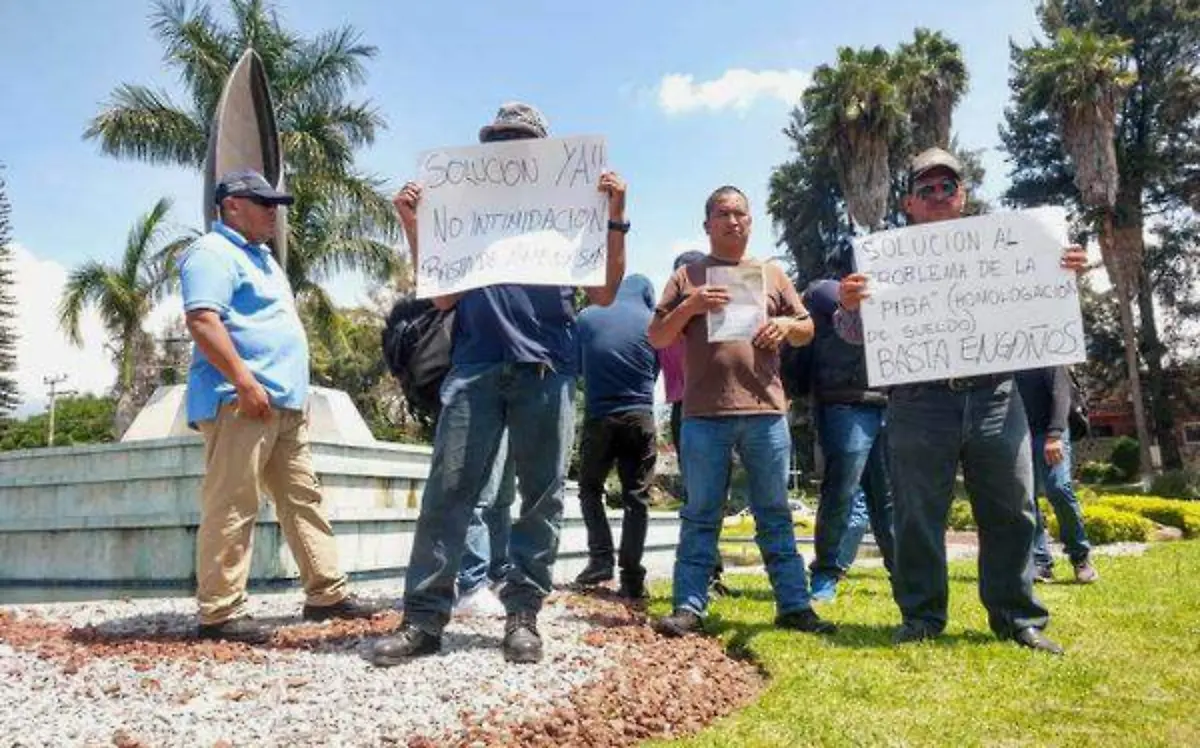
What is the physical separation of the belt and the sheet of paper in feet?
2.81

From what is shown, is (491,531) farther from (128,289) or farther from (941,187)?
(128,289)

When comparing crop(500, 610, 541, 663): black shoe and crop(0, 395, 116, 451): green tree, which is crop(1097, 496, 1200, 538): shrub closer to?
crop(500, 610, 541, 663): black shoe

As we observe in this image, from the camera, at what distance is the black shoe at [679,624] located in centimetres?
393

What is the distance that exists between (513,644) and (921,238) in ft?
8.25

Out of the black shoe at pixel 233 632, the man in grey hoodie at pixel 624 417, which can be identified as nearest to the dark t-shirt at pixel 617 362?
the man in grey hoodie at pixel 624 417

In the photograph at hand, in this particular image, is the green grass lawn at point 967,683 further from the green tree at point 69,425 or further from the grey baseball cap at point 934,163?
the green tree at point 69,425

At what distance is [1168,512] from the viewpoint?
12.5m

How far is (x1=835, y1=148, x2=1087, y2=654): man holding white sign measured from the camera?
3857mm

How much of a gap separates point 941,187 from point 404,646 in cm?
309

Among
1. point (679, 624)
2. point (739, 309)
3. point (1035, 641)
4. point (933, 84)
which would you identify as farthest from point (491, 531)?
point (933, 84)

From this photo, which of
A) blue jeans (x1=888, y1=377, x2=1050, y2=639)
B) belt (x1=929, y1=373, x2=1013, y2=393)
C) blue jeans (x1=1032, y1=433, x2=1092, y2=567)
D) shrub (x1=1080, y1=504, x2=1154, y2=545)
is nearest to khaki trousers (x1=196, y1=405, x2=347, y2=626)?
blue jeans (x1=888, y1=377, x2=1050, y2=639)

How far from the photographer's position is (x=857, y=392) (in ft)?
15.7

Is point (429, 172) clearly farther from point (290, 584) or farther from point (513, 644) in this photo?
point (290, 584)

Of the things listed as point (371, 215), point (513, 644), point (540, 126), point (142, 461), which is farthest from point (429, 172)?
point (371, 215)
